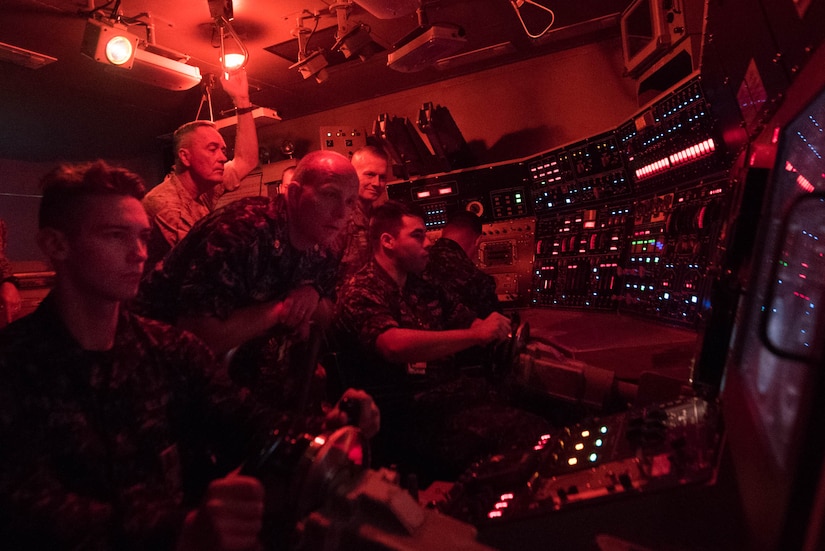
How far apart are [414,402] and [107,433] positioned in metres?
1.34

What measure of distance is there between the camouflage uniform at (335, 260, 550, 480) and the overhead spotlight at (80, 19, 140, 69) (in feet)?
7.66

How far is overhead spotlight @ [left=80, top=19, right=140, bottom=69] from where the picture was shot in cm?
351

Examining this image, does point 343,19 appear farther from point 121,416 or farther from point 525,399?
point 121,416

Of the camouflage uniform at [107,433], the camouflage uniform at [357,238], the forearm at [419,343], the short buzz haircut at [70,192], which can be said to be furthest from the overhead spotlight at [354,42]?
the camouflage uniform at [107,433]

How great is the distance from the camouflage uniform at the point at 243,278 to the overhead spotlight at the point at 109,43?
218 cm

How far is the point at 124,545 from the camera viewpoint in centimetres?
99

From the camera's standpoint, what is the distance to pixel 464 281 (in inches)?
131

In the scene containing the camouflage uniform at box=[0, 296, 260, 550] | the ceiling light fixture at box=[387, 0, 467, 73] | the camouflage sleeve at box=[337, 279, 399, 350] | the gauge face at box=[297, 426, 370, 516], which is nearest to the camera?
the gauge face at box=[297, 426, 370, 516]

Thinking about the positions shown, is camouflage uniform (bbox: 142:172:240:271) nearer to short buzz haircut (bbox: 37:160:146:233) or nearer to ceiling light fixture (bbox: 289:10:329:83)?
ceiling light fixture (bbox: 289:10:329:83)

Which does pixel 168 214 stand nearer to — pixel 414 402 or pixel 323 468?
pixel 414 402

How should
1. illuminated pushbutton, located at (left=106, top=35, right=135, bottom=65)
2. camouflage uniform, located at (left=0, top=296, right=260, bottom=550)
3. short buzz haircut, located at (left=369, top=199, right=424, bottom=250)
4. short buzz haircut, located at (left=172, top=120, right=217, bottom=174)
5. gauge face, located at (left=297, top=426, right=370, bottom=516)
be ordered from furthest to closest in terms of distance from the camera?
illuminated pushbutton, located at (left=106, top=35, right=135, bottom=65) → short buzz haircut, located at (left=172, top=120, right=217, bottom=174) → short buzz haircut, located at (left=369, top=199, right=424, bottom=250) → camouflage uniform, located at (left=0, top=296, right=260, bottom=550) → gauge face, located at (left=297, top=426, right=370, bottom=516)

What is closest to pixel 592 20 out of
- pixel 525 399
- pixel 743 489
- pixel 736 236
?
pixel 525 399

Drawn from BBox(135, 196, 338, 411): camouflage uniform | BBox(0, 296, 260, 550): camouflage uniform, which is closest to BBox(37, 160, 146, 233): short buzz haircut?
BBox(0, 296, 260, 550): camouflage uniform

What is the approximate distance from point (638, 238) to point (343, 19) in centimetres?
237
